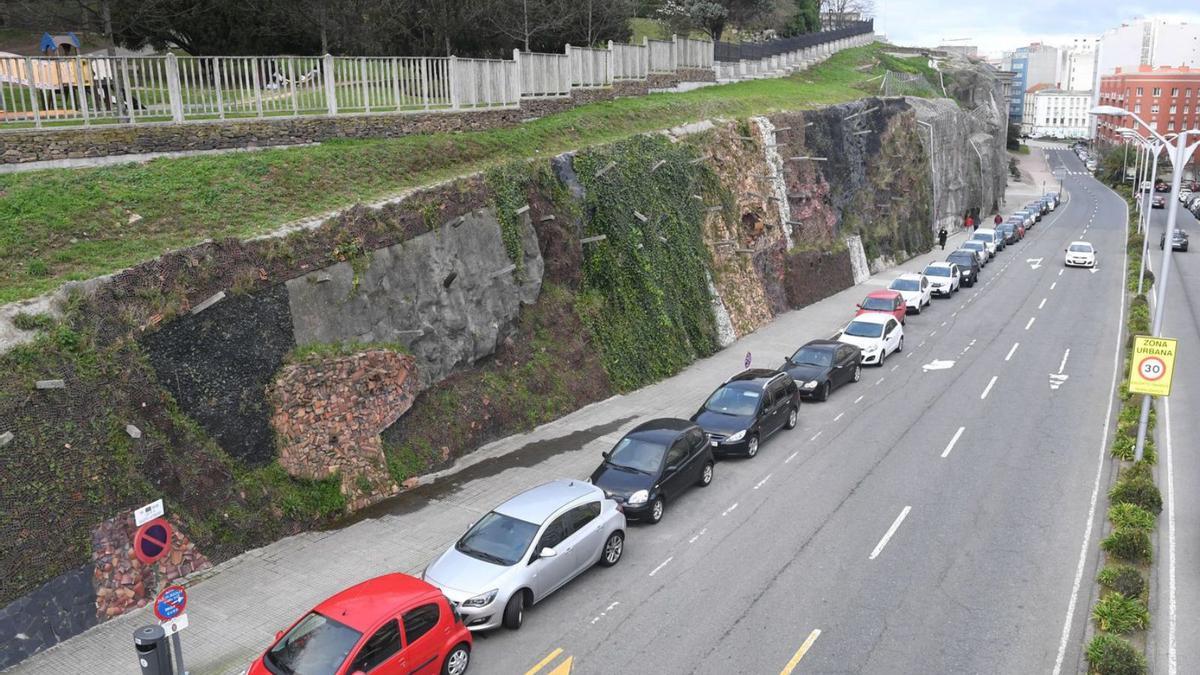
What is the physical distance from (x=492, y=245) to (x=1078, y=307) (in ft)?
88.9

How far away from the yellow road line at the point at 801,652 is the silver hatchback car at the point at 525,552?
11.4 feet

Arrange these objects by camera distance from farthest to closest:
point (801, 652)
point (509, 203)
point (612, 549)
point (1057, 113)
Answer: point (1057, 113) → point (509, 203) → point (612, 549) → point (801, 652)

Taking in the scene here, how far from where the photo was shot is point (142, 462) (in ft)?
41.0

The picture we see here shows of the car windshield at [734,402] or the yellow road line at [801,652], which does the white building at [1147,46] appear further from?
the yellow road line at [801,652]

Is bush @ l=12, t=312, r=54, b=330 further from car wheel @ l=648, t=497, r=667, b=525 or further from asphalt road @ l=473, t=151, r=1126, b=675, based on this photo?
car wheel @ l=648, t=497, r=667, b=525

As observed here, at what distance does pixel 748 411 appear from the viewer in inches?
738

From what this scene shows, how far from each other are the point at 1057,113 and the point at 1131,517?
190 meters

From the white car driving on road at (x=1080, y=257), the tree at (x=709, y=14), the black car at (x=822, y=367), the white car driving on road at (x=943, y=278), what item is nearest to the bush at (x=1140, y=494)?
the black car at (x=822, y=367)

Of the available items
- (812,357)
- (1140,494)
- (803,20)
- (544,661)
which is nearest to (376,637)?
(544,661)

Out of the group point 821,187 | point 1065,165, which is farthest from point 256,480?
point 1065,165

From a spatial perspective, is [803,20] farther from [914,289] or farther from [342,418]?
[342,418]

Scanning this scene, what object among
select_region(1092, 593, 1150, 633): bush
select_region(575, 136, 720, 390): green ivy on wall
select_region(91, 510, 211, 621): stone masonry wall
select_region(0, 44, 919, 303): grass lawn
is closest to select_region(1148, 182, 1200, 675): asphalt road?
select_region(1092, 593, 1150, 633): bush

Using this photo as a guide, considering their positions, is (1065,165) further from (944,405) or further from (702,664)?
(702,664)

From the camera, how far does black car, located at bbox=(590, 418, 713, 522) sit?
1497cm
